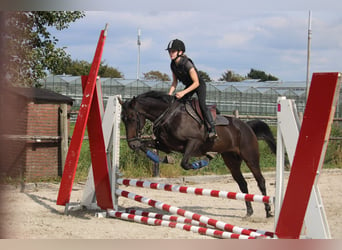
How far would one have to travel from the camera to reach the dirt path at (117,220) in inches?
178

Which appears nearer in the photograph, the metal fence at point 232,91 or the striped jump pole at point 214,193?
the striped jump pole at point 214,193

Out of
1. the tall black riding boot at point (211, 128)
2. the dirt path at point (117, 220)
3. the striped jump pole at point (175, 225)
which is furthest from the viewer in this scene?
the tall black riding boot at point (211, 128)

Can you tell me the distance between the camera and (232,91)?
20797mm

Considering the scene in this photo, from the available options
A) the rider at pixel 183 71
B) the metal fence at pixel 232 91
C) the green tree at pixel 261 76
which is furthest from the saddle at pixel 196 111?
the green tree at pixel 261 76

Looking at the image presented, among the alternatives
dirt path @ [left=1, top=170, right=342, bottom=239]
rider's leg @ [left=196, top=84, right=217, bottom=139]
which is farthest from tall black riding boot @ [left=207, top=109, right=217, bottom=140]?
dirt path @ [left=1, top=170, right=342, bottom=239]

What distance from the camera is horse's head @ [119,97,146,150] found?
522 centimetres

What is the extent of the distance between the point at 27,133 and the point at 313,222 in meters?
5.65

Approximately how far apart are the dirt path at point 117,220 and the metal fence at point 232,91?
11.5m

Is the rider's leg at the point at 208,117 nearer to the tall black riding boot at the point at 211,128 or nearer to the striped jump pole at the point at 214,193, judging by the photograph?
the tall black riding boot at the point at 211,128

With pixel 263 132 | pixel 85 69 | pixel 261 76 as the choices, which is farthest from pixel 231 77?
pixel 263 132

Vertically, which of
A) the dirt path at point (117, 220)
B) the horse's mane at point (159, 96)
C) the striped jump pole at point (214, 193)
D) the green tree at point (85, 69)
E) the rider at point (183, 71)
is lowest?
the dirt path at point (117, 220)

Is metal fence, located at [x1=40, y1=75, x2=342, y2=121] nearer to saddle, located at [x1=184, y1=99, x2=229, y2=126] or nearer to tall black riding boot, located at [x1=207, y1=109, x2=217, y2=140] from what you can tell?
saddle, located at [x1=184, y1=99, x2=229, y2=126]

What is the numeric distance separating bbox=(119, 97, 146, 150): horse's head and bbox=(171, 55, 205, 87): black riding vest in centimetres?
61

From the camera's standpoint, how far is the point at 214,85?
68.5ft
